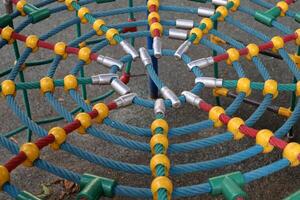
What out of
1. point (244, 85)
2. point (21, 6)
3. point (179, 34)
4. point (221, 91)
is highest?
point (21, 6)

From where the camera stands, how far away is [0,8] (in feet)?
10.4

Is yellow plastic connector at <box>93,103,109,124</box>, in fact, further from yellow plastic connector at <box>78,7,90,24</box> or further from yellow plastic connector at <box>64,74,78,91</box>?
yellow plastic connector at <box>78,7,90,24</box>

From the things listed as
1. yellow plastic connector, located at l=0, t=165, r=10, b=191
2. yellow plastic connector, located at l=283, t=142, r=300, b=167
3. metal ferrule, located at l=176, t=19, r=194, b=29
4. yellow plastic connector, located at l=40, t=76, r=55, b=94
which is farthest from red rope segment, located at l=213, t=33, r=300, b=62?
yellow plastic connector, located at l=0, t=165, r=10, b=191

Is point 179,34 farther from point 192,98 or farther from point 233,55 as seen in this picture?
point 192,98

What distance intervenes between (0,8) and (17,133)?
133 cm

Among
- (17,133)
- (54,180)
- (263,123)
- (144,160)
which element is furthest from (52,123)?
(263,123)

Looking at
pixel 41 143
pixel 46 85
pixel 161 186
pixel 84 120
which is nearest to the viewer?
pixel 161 186

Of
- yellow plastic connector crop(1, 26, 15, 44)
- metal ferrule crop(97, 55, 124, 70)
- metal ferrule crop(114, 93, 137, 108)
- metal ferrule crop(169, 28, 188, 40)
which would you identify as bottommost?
metal ferrule crop(114, 93, 137, 108)

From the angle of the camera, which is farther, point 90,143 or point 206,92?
point 206,92

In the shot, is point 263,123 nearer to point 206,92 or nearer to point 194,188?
point 206,92

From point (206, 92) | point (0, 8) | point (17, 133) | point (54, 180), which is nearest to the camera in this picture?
point (54, 180)

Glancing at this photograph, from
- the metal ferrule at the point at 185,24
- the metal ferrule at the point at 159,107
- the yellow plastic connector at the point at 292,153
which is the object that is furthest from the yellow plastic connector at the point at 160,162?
the metal ferrule at the point at 185,24

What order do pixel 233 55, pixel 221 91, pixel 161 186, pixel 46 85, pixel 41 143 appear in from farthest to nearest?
1. pixel 221 91
2. pixel 233 55
3. pixel 46 85
4. pixel 41 143
5. pixel 161 186

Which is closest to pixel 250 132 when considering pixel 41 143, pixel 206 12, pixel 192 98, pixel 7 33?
pixel 192 98
